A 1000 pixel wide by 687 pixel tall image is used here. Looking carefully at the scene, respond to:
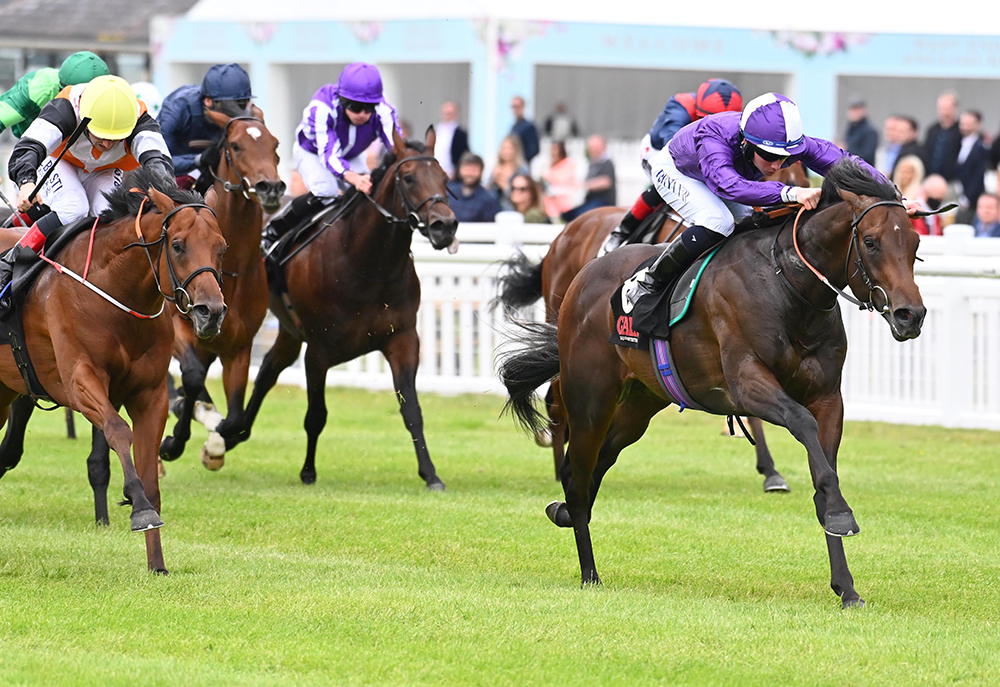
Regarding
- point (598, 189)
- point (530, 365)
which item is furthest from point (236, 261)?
point (598, 189)

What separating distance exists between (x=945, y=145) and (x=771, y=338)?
10437 mm

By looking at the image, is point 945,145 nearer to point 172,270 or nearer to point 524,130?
point 524,130

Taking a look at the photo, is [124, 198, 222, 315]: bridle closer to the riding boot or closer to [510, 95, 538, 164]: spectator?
the riding boot

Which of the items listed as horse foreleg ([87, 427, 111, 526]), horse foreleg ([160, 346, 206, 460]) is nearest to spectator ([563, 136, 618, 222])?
horse foreleg ([160, 346, 206, 460])

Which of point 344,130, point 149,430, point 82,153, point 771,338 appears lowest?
point 149,430

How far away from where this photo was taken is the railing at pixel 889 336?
11070mm

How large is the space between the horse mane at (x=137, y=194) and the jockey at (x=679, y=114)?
322 centimetres

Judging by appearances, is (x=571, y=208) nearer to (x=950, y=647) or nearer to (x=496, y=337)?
(x=496, y=337)

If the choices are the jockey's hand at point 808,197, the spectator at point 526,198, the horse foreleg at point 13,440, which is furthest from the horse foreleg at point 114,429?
the spectator at point 526,198

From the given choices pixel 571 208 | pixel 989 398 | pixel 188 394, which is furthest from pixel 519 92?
A: pixel 188 394

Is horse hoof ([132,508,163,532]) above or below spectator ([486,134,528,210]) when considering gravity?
below

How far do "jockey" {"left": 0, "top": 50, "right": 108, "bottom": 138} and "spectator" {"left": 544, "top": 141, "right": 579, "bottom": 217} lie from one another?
8.35 m

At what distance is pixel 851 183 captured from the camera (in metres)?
5.64

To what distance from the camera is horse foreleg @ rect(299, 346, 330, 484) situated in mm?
9242
